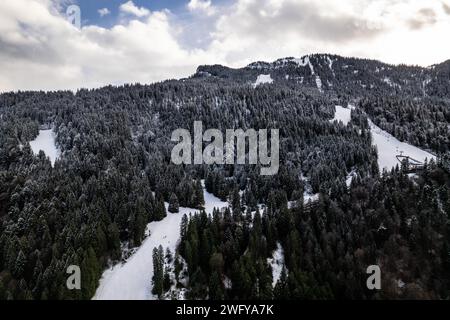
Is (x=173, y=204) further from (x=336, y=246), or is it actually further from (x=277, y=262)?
(x=336, y=246)

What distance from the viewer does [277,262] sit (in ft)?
341

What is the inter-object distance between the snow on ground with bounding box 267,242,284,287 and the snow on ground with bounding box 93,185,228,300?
29033mm

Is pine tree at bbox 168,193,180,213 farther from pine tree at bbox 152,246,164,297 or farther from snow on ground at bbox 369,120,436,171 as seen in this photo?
snow on ground at bbox 369,120,436,171

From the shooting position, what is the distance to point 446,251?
311 feet

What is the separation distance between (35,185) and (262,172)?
90.6 meters

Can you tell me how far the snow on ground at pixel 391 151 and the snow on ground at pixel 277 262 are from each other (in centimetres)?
7293

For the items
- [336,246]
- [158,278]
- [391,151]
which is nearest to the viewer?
[158,278]

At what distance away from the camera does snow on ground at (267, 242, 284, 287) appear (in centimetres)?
9870

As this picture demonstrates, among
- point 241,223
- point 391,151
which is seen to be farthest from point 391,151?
point 241,223

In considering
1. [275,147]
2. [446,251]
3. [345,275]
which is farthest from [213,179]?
[446,251]

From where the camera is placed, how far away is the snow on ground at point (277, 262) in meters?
98.7

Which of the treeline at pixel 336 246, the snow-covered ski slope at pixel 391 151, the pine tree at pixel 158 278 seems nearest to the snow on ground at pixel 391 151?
the snow-covered ski slope at pixel 391 151

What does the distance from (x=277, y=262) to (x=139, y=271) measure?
127ft
